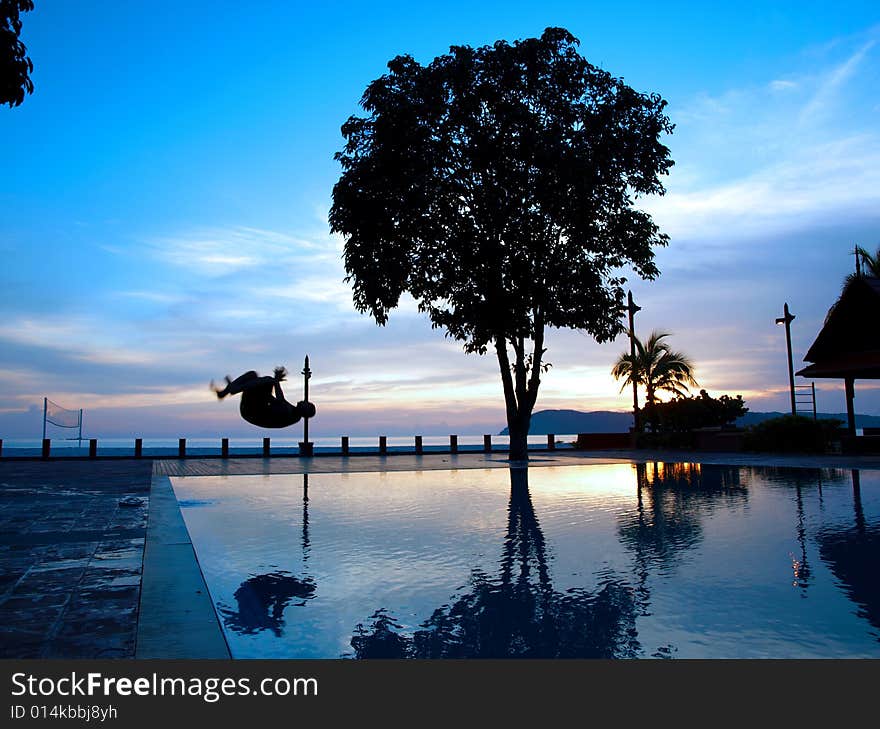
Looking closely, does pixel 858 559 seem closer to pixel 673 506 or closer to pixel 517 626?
pixel 517 626

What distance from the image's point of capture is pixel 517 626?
168 inches

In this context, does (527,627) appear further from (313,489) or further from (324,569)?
(313,489)

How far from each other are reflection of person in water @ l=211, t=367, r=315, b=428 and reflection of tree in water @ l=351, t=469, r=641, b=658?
9188 millimetres

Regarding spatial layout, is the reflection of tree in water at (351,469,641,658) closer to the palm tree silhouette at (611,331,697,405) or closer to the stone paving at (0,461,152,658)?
the stone paving at (0,461,152,658)

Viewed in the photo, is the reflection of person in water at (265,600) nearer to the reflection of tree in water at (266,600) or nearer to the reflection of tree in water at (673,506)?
the reflection of tree in water at (266,600)

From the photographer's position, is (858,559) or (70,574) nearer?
(70,574)

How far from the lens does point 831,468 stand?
57.7 ft

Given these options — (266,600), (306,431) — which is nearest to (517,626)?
(266,600)

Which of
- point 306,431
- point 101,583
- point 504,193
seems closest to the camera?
point 101,583

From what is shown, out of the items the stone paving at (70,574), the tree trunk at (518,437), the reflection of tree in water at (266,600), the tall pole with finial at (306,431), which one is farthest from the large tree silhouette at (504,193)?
the reflection of tree in water at (266,600)

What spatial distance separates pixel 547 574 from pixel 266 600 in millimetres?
2374

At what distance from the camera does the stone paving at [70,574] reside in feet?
13.2

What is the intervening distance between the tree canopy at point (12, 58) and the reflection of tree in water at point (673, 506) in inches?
314

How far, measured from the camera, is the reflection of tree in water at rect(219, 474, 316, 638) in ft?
14.4
